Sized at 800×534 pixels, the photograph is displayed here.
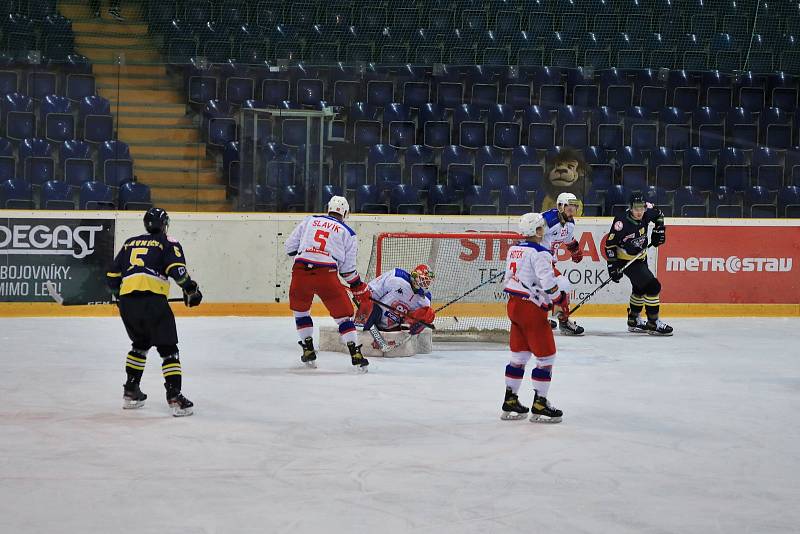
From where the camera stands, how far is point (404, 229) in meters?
12.6

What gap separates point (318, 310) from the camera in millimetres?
12500

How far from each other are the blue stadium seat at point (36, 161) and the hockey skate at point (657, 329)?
6.66m

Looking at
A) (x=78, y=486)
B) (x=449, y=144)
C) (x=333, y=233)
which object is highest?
(x=449, y=144)

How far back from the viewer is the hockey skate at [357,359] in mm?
8377

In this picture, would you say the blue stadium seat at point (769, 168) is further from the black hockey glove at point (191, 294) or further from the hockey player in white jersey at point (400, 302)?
the black hockey glove at point (191, 294)

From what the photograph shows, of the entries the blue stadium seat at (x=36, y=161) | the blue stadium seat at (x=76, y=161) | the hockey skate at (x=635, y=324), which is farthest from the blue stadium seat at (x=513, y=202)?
the blue stadium seat at (x=36, y=161)

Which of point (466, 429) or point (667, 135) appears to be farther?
point (667, 135)

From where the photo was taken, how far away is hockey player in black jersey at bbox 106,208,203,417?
6395 mm

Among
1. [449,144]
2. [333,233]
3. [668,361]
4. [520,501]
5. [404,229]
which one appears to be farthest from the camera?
[449,144]

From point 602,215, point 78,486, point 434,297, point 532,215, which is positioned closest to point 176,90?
point 434,297

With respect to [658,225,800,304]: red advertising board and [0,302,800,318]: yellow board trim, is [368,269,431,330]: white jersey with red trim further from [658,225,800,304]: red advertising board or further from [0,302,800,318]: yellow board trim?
[658,225,800,304]: red advertising board

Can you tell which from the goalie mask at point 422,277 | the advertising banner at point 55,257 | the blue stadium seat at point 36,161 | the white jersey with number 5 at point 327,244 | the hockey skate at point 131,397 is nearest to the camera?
the hockey skate at point 131,397

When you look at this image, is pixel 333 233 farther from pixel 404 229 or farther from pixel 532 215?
pixel 404 229

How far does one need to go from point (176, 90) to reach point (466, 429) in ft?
26.8
